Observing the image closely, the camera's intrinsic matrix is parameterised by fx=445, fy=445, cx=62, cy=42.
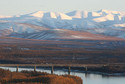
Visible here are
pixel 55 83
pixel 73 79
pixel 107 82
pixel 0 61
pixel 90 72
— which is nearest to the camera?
→ pixel 55 83

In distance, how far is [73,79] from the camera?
233 ft

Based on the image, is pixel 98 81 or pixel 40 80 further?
pixel 98 81

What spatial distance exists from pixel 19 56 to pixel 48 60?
605 inches

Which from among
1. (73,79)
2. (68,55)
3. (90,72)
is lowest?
(68,55)

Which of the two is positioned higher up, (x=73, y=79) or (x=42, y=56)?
(x=73, y=79)

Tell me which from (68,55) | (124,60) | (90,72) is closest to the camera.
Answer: (90,72)

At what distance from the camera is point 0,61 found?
129 m

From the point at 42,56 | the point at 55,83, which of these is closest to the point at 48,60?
the point at 42,56

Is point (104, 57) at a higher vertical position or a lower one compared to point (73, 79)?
lower

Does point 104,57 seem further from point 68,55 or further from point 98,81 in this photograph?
point 98,81

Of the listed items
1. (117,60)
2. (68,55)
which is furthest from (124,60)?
(68,55)

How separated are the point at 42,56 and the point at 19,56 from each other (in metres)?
7.52

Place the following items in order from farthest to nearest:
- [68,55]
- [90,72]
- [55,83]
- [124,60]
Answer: [68,55], [124,60], [90,72], [55,83]

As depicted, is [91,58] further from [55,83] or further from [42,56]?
[55,83]
